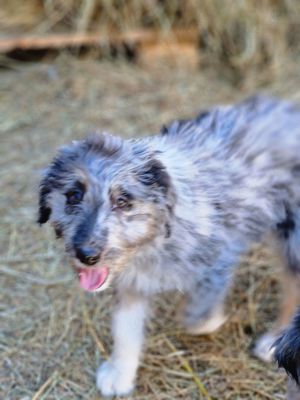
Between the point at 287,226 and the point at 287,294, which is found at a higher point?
the point at 287,226

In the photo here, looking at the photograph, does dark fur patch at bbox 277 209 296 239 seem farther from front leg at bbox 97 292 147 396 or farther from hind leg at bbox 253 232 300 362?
front leg at bbox 97 292 147 396

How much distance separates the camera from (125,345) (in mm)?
3557

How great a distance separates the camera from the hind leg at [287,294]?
3684 millimetres

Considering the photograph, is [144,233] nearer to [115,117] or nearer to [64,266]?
[64,266]

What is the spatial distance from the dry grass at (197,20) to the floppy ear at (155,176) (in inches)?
151

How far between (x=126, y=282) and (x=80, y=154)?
0.67 metres

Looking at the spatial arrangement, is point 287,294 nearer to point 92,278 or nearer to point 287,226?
point 287,226

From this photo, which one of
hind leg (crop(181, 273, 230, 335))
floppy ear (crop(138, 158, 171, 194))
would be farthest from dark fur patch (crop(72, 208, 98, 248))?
hind leg (crop(181, 273, 230, 335))

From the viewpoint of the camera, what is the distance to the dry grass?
6.57 meters

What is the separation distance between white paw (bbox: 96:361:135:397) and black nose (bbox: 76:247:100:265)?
95 cm

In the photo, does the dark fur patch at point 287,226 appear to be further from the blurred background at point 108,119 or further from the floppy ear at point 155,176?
the floppy ear at point 155,176

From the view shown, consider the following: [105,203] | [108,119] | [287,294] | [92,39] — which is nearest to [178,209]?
Answer: [105,203]

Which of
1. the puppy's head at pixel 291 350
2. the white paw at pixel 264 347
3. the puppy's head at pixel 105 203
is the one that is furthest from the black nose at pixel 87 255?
the white paw at pixel 264 347

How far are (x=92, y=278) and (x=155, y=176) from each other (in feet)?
1.69
